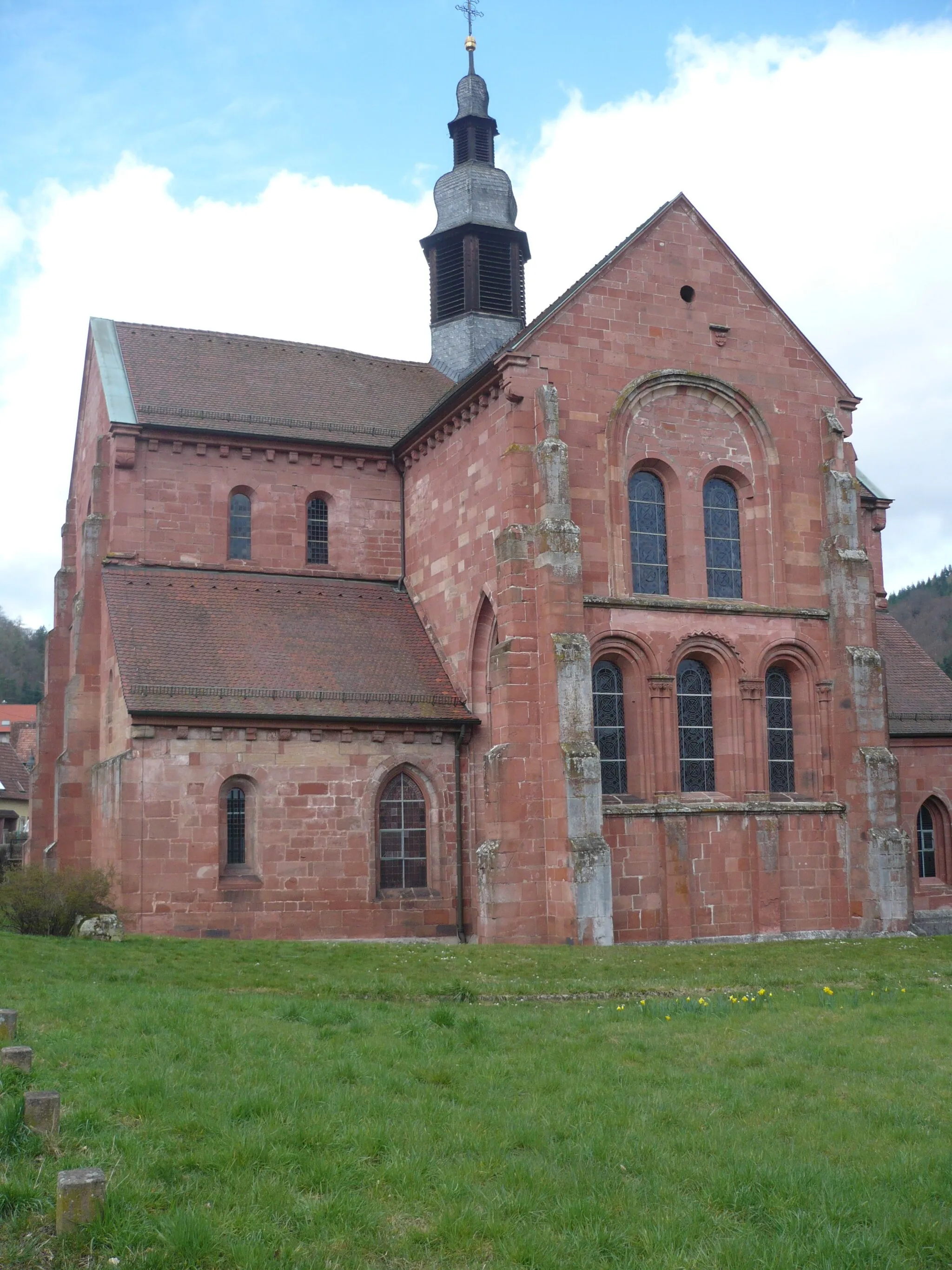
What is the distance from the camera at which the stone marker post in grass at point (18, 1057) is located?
8.46m

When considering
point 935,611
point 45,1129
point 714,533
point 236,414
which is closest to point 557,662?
point 714,533

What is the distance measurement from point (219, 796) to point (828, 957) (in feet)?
37.0

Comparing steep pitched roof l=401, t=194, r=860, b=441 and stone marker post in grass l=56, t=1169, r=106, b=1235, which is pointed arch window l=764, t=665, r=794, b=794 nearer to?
steep pitched roof l=401, t=194, r=860, b=441

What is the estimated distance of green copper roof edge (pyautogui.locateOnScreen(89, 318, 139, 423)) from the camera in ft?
95.3

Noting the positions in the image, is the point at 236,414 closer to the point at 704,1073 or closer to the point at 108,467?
the point at 108,467

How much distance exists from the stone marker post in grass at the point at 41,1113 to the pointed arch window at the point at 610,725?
17502mm

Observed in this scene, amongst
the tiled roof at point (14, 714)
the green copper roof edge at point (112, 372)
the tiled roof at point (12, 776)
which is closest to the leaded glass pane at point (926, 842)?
the green copper roof edge at point (112, 372)

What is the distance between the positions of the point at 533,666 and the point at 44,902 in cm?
918

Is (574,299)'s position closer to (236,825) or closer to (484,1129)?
(236,825)

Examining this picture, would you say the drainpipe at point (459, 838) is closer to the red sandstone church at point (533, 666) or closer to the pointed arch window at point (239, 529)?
the red sandstone church at point (533, 666)

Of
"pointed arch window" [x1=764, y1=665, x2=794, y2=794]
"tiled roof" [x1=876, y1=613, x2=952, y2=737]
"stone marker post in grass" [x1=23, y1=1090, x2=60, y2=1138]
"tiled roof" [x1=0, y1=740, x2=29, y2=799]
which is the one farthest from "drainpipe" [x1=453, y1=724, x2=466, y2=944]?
"tiled roof" [x1=0, y1=740, x2=29, y2=799]

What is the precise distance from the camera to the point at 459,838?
2608cm

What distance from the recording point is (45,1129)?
24.3ft

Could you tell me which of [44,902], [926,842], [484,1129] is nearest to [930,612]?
[926,842]
